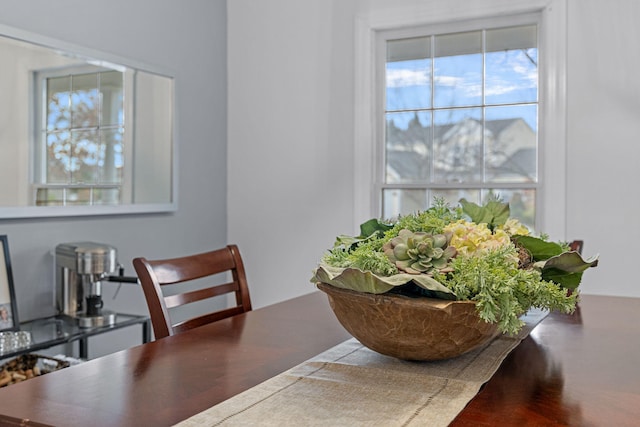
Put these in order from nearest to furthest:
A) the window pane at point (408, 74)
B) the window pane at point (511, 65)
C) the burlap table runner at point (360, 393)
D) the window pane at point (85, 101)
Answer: the burlap table runner at point (360, 393) < the window pane at point (85, 101) < the window pane at point (511, 65) < the window pane at point (408, 74)

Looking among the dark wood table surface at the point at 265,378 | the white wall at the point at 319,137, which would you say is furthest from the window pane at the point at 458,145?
the dark wood table surface at the point at 265,378

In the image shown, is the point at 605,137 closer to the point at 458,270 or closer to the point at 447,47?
the point at 447,47

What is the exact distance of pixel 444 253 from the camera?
3.38ft

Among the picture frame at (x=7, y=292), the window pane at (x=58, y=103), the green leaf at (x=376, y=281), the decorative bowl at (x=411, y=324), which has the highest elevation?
the window pane at (x=58, y=103)

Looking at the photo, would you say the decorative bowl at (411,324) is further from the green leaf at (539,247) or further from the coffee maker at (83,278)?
the coffee maker at (83,278)

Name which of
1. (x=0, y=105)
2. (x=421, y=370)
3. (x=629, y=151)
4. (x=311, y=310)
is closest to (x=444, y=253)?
(x=421, y=370)

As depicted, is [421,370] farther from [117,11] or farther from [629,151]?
[117,11]

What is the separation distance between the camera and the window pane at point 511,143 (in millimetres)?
3217

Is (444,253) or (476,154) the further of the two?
(476,154)

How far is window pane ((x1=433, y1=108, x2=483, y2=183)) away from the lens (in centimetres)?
332

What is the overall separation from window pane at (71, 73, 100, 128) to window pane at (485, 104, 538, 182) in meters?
1.94

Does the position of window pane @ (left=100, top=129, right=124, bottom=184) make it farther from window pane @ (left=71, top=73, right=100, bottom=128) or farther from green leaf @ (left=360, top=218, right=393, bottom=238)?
green leaf @ (left=360, top=218, right=393, bottom=238)

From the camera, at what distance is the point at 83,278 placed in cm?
255

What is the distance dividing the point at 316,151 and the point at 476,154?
0.90 m
